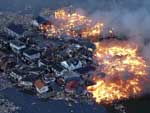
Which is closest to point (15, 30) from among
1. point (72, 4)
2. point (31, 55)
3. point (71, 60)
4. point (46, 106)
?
point (31, 55)

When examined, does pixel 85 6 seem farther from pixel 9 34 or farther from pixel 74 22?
pixel 9 34

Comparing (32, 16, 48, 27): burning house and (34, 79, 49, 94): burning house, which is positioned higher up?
(32, 16, 48, 27): burning house

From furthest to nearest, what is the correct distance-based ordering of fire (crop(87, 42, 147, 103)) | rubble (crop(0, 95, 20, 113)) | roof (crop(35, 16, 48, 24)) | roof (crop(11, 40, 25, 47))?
roof (crop(35, 16, 48, 24)) < roof (crop(11, 40, 25, 47)) < fire (crop(87, 42, 147, 103)) < rubble (crop(0, 95, 20, 113))

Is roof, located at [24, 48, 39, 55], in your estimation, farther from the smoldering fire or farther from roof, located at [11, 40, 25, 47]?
the smoldering fire

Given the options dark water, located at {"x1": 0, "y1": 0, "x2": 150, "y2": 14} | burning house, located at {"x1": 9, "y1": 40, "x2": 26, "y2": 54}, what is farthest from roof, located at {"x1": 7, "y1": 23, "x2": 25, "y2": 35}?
dark water, located at {"x1": 0, "y1": 0, "x2": 150, "y2": 14}

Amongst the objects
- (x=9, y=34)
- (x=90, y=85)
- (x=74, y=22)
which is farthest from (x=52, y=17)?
(x=90, y=85)

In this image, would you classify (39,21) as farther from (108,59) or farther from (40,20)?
(108,59)

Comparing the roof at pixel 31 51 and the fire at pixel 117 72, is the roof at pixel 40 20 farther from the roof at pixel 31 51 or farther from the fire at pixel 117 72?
the fire at pixel 117 72
